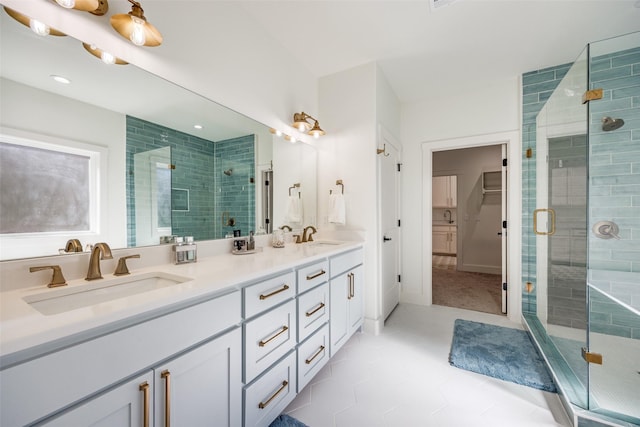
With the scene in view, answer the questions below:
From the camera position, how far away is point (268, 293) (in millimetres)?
1265

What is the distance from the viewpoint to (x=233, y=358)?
106cm

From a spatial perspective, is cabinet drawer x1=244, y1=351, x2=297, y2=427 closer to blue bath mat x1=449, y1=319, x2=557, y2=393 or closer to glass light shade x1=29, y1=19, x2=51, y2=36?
blue bath mat x1=449, y1=319, x2=557, y2=393

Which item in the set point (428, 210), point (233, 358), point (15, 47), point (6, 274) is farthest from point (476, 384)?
point (15, 47)

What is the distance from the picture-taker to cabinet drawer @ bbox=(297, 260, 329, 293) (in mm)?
1521

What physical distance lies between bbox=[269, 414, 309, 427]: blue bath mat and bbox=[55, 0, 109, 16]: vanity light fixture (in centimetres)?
213

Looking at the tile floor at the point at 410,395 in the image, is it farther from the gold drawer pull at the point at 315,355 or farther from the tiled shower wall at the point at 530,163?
the tiled shower wall at the point at 530,163

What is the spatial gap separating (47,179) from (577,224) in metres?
3.08

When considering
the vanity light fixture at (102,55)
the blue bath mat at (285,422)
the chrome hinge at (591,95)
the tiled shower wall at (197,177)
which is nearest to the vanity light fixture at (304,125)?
the tiled shower wall at (197,177)

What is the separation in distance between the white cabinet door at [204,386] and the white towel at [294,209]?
1.43 m

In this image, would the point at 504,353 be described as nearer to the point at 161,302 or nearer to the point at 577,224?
the point at 577,224

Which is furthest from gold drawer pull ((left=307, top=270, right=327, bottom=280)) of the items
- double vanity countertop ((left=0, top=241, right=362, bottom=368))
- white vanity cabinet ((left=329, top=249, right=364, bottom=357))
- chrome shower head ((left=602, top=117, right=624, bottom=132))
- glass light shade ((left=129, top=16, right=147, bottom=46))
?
chrome shower head ((left=602, top=117, right=624, bottom=132))

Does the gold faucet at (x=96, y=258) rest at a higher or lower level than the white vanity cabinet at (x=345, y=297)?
higher

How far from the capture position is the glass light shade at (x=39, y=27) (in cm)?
95

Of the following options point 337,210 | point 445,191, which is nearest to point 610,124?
point 337,210
